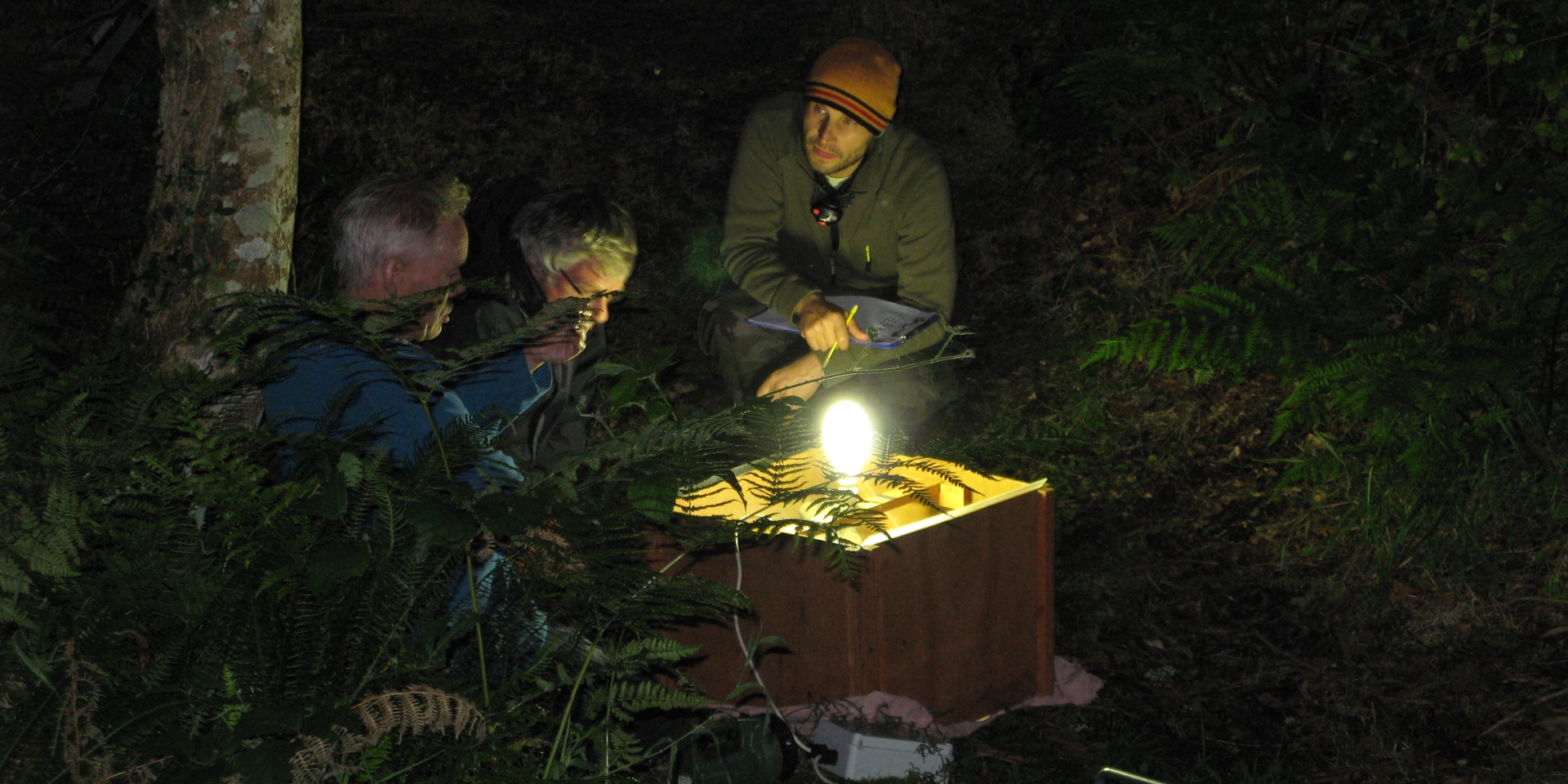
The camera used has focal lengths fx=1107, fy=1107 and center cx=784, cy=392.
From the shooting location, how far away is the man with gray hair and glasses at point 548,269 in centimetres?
368

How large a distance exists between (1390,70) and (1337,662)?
10.3 ft

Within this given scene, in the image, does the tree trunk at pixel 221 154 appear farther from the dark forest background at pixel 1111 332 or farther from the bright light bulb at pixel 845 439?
the bright light bulb at pixel 845 439

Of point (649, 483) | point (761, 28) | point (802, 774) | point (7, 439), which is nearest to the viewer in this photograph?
point (649, 483)

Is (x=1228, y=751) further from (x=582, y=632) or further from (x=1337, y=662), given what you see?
(x=582, y=632)

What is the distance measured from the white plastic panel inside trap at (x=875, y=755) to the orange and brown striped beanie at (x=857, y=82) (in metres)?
2.30

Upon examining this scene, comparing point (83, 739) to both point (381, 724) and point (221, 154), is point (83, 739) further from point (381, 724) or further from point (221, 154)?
point (221, 154)

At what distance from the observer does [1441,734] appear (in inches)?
141

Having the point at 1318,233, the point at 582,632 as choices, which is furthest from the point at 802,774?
the point at 1318,233

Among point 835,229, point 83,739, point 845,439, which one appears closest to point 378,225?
point 845,439

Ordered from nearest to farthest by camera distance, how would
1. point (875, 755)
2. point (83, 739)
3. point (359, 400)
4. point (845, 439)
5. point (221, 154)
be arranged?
point (83, 739) → point (359, 400) → point (845, 439) → point (875, 755) → point (221, 154)

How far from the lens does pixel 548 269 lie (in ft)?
12.4

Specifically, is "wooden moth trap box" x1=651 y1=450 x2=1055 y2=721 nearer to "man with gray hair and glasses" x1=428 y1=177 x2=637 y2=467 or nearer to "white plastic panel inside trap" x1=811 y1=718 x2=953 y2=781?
"white plastic panel inside trap" x1=811 y1=718 x2=953 y2=781

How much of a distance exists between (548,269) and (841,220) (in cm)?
140

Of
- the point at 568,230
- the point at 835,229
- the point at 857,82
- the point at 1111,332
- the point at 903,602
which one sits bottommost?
the point at 903,602
